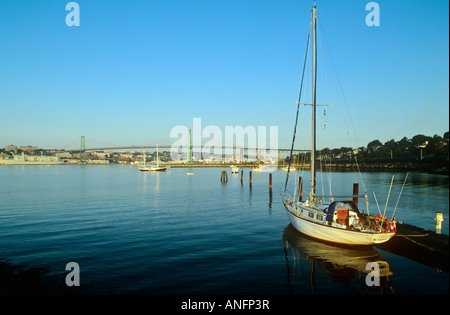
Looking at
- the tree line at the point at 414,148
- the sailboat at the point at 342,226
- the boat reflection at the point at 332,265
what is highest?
the tree line at the point at 414,148

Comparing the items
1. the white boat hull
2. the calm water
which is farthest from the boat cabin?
the calm water

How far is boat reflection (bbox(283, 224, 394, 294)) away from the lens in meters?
12.6

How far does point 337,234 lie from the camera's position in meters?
17.2

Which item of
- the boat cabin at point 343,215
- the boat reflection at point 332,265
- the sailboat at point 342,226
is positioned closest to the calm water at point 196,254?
the boat reflection at point 332,265

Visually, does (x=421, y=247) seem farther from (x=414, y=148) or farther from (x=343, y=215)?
(x=414, y=148)

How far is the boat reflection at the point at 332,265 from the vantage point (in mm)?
12602

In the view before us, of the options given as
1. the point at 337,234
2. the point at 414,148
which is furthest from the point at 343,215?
the point at 414,148

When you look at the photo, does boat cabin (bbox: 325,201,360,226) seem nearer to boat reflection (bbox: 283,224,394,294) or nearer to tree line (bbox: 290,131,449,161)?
boat reflection (bbox: 283,224,394,294)

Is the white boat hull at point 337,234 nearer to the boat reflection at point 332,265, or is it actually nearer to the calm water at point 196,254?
the boat reflection at point 332,265

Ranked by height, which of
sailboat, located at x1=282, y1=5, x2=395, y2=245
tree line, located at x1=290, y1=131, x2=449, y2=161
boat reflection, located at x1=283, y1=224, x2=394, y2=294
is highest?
tree line, located at x1=290, y1=131, x2=449, y2=161

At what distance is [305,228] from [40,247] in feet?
51.8

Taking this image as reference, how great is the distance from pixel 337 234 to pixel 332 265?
8.46 ft

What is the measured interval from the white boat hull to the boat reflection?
0.48 meters

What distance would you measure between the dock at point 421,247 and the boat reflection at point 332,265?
1218 mm
